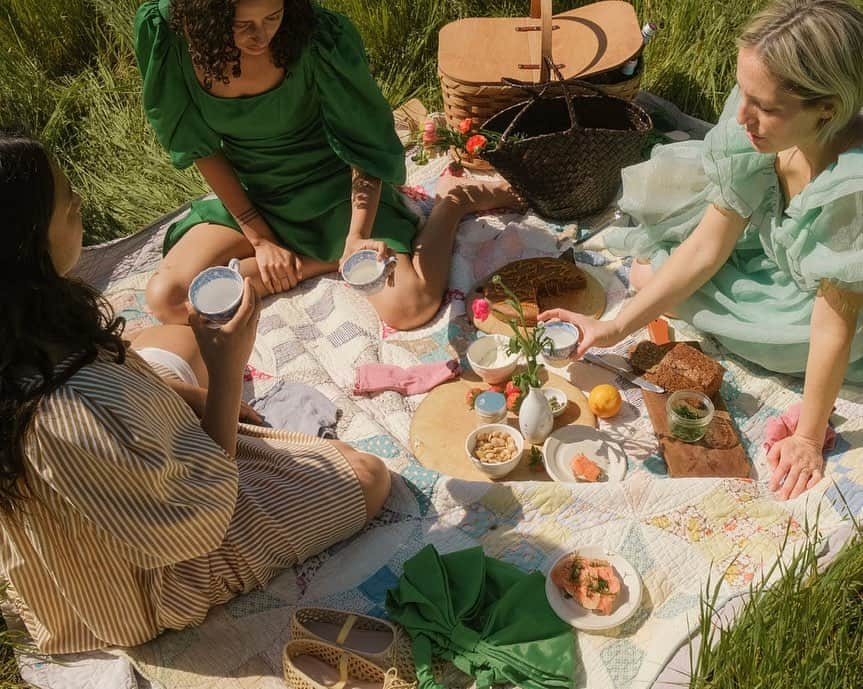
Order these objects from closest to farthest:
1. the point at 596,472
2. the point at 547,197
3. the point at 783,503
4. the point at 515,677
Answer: the point at 515,677 → the point at 783,503 → the point at 596,472 → the point at 547,197

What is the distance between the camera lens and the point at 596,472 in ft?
7.90

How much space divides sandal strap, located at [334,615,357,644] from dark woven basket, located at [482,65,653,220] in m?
1.75

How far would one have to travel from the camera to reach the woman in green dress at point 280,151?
8.76 feet

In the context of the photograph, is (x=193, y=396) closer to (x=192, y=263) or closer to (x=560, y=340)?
(x=192, y=263)

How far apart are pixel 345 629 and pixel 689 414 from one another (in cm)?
116

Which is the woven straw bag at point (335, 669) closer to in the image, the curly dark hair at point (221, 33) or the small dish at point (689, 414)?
the small dish at point (689, 414)

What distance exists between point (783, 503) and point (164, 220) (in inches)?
105

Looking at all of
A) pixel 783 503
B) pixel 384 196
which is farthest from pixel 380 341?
pixel 783 503

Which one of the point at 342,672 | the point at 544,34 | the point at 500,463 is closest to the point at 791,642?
the point at 500,463

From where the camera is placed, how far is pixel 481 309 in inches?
114

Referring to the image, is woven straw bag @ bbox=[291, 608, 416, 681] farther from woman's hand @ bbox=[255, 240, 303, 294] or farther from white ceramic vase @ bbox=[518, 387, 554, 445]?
woman's hand @ bbox=[255, 240, 303, 294]

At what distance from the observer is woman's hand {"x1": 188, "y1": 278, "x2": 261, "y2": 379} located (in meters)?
1.92

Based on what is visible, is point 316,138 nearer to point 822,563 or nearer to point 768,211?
point 768,211

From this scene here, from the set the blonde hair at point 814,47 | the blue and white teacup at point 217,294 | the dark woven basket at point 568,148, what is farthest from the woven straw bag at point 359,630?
the dark woven basket at point 568,148
